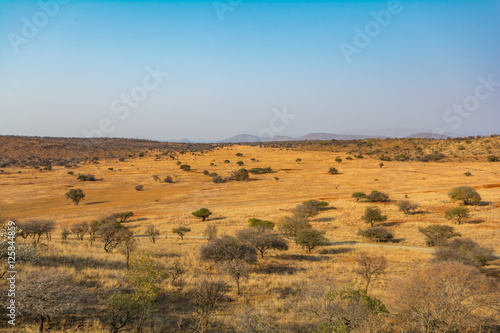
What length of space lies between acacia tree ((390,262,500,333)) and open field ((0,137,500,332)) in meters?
1.90

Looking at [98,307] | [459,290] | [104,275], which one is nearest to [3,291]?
[98,307]

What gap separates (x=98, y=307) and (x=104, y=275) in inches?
188

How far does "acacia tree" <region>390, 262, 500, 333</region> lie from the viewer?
9.34m

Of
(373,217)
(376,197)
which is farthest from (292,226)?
(376,197)

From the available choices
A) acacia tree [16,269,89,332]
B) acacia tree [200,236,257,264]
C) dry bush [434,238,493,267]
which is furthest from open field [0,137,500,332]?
dry bush [434,238,493,267]

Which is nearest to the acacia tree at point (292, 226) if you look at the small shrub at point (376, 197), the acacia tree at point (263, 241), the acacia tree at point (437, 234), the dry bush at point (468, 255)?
the acacia tree at point (263, 241)

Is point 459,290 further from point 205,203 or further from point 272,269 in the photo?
point 205,203

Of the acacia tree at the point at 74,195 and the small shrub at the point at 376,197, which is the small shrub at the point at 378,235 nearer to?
the small shrub at the point at 376,197

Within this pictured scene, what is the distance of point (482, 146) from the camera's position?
101m

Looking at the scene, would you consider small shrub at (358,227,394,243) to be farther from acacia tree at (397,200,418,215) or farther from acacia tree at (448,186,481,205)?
acacia tree at (448,186,481,205)

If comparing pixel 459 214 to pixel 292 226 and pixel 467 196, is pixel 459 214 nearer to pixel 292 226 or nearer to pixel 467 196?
pixel 467 196

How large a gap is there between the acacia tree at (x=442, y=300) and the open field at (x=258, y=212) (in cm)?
190

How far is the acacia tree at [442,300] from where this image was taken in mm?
9344

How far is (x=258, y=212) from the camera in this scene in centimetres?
4428
